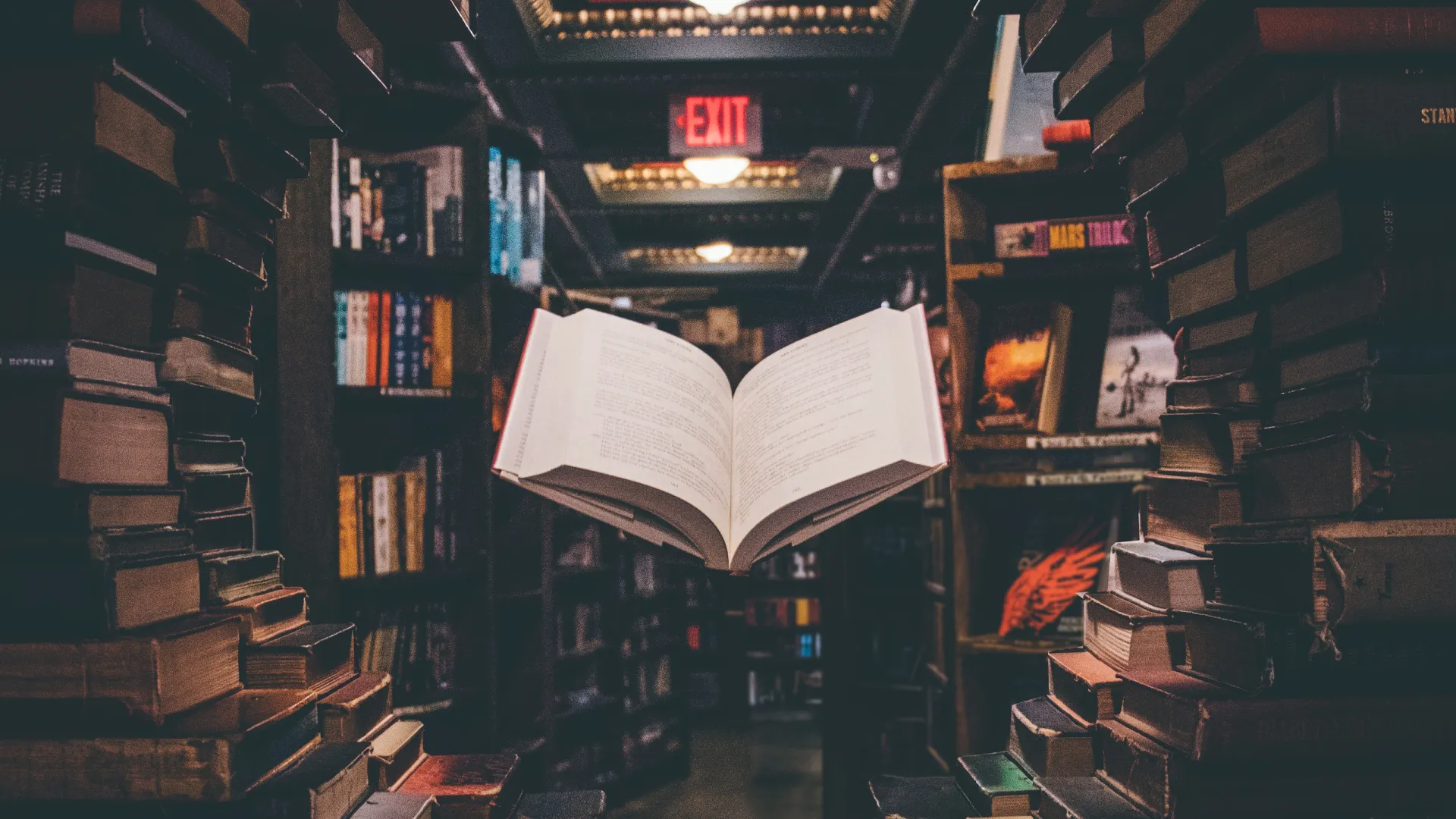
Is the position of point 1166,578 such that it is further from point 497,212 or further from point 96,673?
point 497,212

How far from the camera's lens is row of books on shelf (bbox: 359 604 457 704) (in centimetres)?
206

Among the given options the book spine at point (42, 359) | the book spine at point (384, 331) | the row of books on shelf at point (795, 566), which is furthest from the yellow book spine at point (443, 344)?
the row of books on shelf at point (795, 566)

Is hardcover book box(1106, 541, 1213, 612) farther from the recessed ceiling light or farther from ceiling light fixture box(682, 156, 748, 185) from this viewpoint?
the recessed ceiling light

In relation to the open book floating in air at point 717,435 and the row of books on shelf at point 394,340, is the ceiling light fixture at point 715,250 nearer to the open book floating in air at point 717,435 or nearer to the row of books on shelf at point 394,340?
the row of books on shelf at point 394,340

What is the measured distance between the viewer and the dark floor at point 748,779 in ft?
10.5

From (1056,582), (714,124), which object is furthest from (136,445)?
(714,124)

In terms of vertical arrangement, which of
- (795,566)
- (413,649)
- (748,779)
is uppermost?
(413,649)

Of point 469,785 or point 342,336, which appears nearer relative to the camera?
point 469,785

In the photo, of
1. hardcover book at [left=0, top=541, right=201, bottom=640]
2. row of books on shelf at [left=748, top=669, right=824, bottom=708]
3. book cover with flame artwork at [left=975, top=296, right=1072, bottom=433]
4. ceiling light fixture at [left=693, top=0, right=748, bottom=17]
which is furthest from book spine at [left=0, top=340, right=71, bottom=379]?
row of books on shelf at [left=748, top=669, right=824, bottom=708]

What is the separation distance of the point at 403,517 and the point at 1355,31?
6.64ft

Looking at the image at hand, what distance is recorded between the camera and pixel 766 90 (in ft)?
10.6

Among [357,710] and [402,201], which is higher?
[402,201]

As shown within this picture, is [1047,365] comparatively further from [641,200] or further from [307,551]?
[641,200]

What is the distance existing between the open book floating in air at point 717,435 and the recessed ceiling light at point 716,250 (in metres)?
4.38
